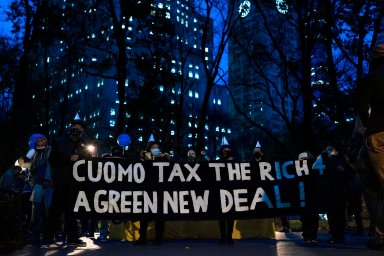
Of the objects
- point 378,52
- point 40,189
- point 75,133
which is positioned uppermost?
point 378,52

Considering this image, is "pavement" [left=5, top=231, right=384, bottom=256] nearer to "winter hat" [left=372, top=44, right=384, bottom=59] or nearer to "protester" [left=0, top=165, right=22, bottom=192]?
"winter hat" [left=372, top=44, right=384, bottom=59]

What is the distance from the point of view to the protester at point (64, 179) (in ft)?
30.0

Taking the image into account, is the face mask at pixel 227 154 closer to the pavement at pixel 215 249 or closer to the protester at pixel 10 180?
the pavement at pixel 215 249

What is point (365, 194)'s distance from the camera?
9281mm

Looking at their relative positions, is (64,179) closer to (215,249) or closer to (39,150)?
(39,150)

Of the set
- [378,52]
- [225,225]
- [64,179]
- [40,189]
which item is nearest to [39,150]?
[40,189]

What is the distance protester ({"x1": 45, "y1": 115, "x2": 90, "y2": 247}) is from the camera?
9.14 meters

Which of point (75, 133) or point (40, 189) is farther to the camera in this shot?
point (40, 189)

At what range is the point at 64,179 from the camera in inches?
366

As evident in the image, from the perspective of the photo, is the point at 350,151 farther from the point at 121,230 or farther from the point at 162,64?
the point at 162,64

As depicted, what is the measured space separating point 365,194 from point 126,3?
1922cm

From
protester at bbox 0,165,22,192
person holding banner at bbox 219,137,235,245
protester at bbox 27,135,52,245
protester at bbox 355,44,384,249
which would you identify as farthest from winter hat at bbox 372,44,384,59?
protester at bbox 0,165,22,192

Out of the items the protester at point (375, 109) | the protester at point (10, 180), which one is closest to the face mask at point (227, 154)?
the protester at point (375, 109)

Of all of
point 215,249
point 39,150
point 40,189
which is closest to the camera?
point 215,249
